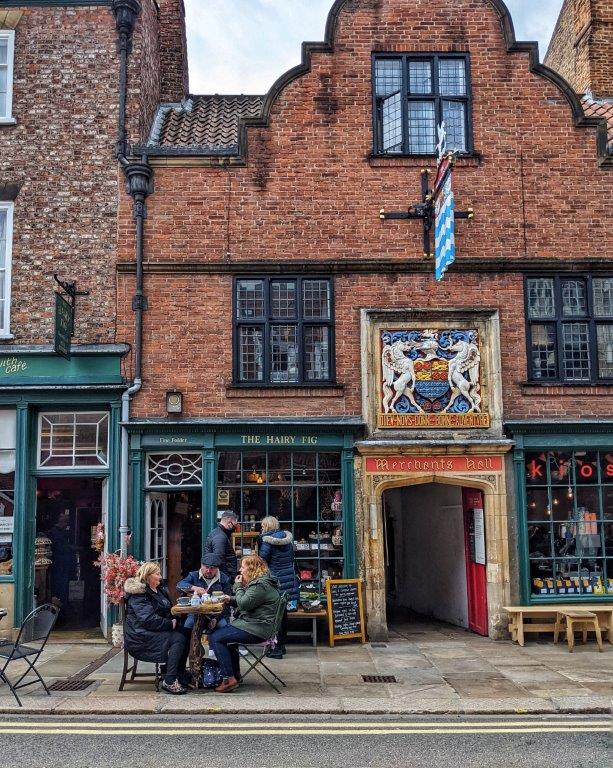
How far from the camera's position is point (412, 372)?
13047mm

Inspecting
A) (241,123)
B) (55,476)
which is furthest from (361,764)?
(241,123)

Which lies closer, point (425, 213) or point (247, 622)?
point (247, 622)

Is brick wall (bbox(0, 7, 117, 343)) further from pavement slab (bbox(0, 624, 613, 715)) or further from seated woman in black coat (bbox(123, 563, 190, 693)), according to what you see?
pavement slab (bbox(0, 624, 613, 715))

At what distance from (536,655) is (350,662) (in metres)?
2.72

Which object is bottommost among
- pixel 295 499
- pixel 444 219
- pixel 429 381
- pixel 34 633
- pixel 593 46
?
pixel 34 633

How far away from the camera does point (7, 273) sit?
13.3 metres

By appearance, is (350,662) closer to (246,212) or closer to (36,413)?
(36,413)

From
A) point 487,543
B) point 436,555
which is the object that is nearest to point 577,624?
point 487,543

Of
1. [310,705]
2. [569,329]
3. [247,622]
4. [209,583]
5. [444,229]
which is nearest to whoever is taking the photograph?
[310,705]

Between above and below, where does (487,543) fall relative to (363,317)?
below

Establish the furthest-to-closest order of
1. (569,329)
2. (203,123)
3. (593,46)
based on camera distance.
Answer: (593,46)
(203,123)
(569,329)

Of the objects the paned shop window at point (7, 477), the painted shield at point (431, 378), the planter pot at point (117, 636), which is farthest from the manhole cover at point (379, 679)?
the paned shop window at point (7, 477)

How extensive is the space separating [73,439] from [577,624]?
852cm

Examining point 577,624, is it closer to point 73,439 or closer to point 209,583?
point 209,583
